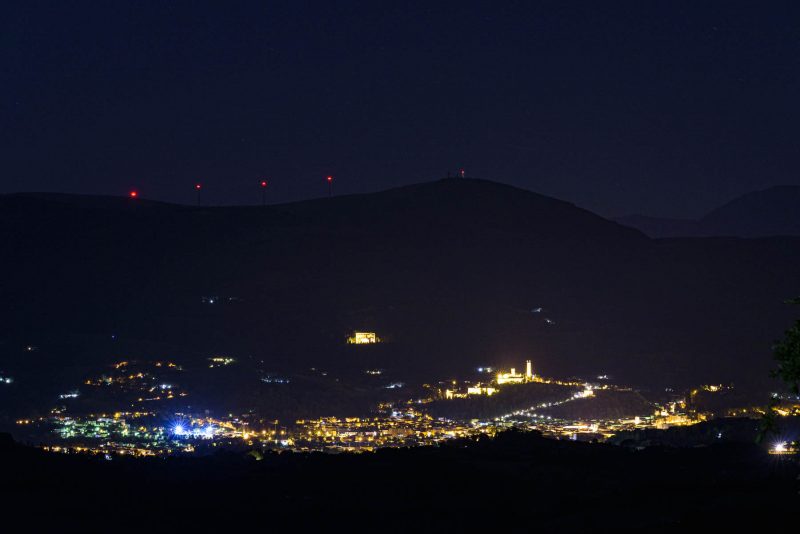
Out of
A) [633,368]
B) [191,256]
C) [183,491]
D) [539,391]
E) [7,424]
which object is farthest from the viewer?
[191,256]

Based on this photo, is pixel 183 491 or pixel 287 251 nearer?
pixel 183 491

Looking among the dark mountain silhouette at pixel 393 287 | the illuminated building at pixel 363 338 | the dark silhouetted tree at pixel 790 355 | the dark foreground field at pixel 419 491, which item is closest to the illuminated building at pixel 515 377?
the dark mountain silhouette at pixel 393 287

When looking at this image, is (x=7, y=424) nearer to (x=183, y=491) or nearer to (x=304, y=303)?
(x=183, y=491)

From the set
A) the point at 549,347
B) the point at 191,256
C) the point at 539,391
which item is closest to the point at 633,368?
the point at 549,347

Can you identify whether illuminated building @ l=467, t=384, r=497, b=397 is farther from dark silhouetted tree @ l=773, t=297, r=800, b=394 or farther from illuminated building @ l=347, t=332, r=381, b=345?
dark silhouetted tree @ l=773, t=297, r=800, b=394

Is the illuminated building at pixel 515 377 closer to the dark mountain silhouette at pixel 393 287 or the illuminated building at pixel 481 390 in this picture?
the illuminated building at pixel 481 390

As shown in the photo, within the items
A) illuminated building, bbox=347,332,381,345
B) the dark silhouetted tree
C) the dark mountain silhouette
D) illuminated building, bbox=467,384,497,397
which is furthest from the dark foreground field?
illuminated building, bbox=347,332,381,345

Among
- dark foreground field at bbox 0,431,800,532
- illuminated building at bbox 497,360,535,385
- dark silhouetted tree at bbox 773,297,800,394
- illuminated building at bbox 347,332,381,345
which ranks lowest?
dark foreground field at bbox 0,431,800,532
